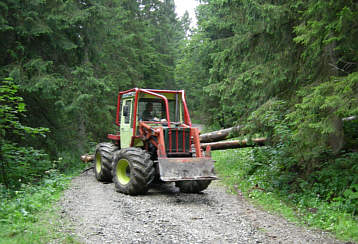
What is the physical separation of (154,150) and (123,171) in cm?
100

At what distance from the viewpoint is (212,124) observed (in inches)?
836

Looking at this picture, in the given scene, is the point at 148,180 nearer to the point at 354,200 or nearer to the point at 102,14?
the point at 354,200

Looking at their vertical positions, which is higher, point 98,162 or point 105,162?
point 105,162

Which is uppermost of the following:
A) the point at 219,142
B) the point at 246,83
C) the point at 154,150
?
the point at 246,83

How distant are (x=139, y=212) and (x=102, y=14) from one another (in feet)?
30.3

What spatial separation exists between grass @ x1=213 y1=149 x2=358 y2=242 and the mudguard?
1283mm

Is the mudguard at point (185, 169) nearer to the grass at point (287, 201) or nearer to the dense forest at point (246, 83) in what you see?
the grass at point (287, 201)

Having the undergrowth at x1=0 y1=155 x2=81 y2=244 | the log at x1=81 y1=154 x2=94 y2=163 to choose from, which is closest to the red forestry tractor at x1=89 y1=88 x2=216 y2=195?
the undergrowth at x1=0 y1=155 x2=81 y2=244

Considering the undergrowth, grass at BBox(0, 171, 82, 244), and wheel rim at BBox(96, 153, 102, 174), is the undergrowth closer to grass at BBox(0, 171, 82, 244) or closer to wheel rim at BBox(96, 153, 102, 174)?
grass at BBox(0, 171, 82, 244)

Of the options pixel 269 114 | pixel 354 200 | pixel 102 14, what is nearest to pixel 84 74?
pixel 102 14

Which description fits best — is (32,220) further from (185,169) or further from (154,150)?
(154,150)

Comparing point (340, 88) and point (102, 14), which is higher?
point (102, 14)

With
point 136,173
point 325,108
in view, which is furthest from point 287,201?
point 136,173

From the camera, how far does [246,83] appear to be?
26.0 feet
